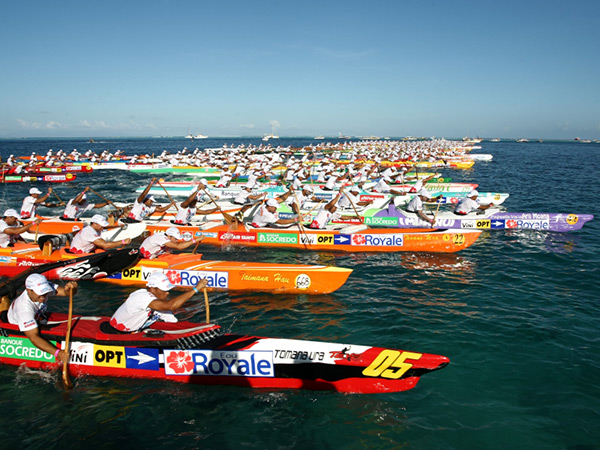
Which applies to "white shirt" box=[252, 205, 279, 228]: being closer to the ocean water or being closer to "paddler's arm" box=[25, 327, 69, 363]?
the ocean water

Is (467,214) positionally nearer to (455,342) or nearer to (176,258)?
(455,342)

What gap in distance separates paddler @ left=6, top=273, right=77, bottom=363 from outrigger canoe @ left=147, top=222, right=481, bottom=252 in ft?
28.9

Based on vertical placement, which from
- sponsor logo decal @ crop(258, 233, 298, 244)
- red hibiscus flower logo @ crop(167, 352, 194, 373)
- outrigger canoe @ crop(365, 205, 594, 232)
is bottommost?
red hibiscus flower logo @ crop(167, 352, 194, 373)

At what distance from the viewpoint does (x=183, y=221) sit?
16281 millimetres

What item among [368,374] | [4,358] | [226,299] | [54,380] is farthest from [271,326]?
[4,358]

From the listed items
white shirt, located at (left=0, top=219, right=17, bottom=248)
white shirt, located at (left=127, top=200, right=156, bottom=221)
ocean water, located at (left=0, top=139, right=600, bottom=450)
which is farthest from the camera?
white shirt, located at (left=127, top=200, right=156, bottom=221)

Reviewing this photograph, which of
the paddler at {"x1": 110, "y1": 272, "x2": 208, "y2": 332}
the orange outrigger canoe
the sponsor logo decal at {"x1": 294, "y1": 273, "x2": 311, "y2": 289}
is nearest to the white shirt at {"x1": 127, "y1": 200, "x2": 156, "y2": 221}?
the orange outrigger canoe

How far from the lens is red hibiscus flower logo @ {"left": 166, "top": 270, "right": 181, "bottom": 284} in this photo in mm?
11000

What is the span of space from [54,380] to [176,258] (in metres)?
5.04

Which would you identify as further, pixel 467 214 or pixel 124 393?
pixel 467 214

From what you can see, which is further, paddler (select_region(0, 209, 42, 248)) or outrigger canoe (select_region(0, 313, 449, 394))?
paddler (select_region(0, 209, 42, 248))

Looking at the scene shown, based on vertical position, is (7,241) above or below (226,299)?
above

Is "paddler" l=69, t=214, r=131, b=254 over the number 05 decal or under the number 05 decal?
over

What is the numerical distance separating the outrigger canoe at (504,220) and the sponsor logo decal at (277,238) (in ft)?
21.8
